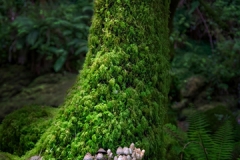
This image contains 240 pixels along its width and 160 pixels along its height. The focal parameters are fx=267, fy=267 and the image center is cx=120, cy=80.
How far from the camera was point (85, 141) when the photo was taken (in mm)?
1626

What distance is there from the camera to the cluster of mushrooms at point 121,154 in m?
1.54

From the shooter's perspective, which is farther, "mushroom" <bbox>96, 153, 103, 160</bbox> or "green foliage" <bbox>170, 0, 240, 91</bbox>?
"green foliage" <bbox>170, 0, 240, 91</bbox>

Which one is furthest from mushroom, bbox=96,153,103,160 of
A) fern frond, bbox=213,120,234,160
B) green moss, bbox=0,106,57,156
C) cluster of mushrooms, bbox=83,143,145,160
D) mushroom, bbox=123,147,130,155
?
fern frond, bbox=213,120,234,160

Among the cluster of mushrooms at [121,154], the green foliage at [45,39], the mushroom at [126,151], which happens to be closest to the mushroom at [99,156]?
the cluster of mushrooms at [121,154]

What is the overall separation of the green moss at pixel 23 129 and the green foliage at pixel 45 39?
21.3ft

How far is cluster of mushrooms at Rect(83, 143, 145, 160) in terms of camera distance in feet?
5.05

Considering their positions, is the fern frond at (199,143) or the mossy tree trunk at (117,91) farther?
the fern frond at (199,143)

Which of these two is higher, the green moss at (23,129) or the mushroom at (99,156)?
the mushroom at (99,156)

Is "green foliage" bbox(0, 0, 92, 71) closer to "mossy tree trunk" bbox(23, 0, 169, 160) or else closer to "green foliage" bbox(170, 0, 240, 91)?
"green foliage" bbox(170, 0, 240, 91)

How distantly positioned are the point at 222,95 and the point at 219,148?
9.02 metres

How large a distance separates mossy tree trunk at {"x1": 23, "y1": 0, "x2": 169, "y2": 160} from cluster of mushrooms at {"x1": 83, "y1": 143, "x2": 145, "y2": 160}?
41 mm

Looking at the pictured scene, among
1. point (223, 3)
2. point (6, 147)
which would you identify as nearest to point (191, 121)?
point (6, 147)

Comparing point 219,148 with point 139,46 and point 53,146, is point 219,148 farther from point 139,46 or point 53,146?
point 53,146

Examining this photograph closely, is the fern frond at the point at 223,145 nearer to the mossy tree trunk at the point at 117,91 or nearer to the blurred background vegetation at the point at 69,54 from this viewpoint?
the mossy tree trunk at the point at 117,91
